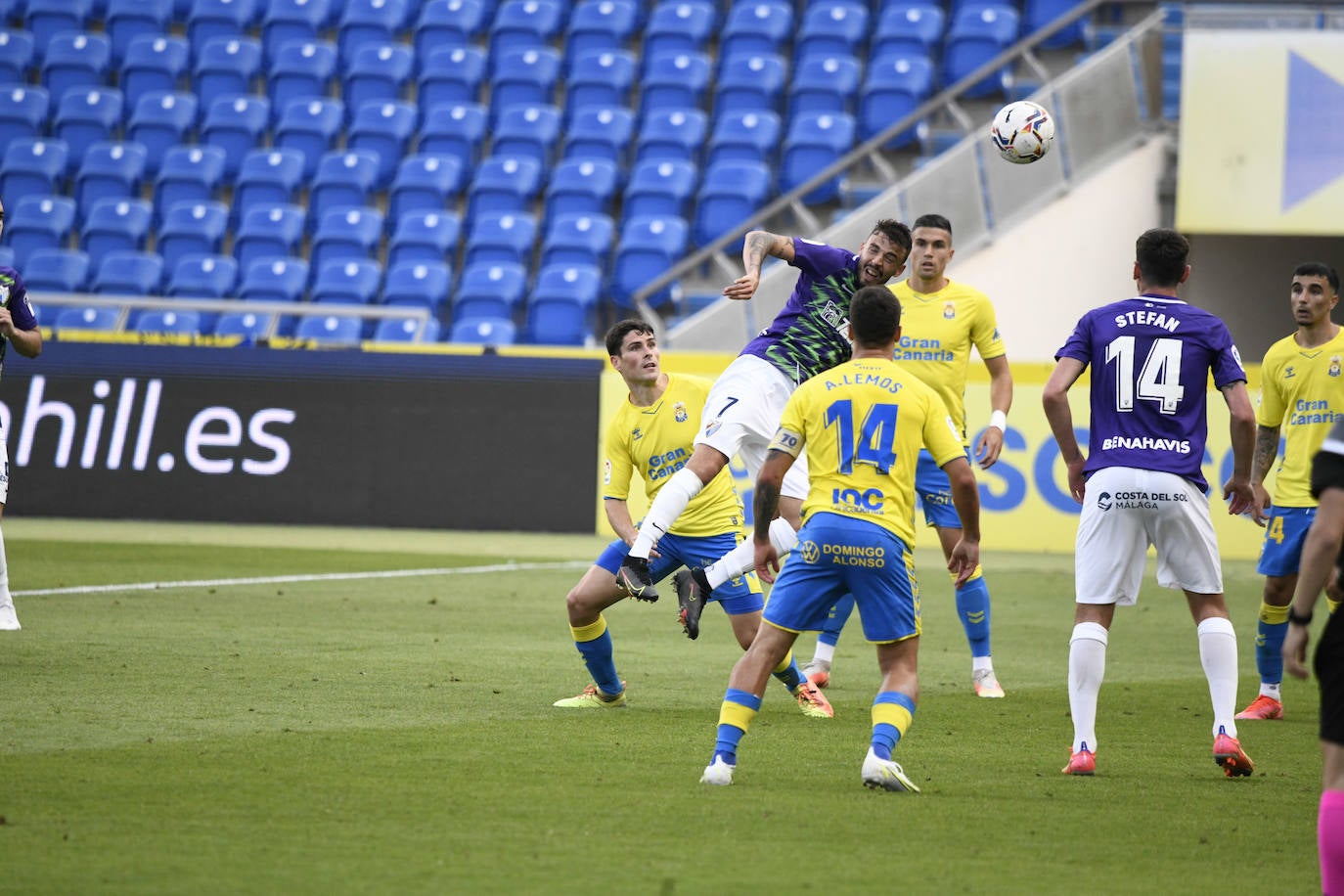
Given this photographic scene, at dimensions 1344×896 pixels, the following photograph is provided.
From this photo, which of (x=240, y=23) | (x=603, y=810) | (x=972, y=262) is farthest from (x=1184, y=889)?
(x=240, y=23)

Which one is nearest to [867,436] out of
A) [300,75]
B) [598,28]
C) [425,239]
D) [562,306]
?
[562,306]

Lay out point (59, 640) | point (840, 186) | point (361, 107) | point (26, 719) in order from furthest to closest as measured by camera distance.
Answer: point (361, 107), point (840, 186), point (59, 640), point (26, 719)

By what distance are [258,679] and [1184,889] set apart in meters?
4.95

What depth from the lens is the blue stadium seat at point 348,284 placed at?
68.3 feet

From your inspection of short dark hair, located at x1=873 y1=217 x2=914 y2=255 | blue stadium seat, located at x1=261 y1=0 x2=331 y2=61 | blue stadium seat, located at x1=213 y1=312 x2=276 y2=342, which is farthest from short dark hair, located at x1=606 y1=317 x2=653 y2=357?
blue stadium seat, located at x1=261 y1=0 x2=331 y2=61

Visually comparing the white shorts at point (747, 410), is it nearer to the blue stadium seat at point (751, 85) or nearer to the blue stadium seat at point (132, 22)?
the blue stadium seat at point (751, 85)

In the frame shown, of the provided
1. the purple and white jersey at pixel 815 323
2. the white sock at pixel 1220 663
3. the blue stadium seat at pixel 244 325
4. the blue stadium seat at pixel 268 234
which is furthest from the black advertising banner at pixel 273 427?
the white sock at pixel 1220 663

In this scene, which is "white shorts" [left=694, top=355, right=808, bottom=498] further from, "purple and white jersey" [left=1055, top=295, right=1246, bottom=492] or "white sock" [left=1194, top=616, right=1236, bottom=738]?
"white sock" [left=1194, top=616, right=1236, bottom=738]

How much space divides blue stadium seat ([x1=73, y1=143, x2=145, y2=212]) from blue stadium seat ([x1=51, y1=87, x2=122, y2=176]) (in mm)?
783

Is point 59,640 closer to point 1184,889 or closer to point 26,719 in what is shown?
point 26,719

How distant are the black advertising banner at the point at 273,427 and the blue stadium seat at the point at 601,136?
5921 millimetres

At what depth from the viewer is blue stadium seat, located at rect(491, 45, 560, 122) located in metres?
23.7

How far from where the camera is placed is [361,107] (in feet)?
77.5

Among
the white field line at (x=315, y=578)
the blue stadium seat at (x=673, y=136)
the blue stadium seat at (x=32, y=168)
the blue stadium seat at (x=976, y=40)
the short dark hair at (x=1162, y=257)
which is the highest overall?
the blue stadium seat at (x=976, y=40)
